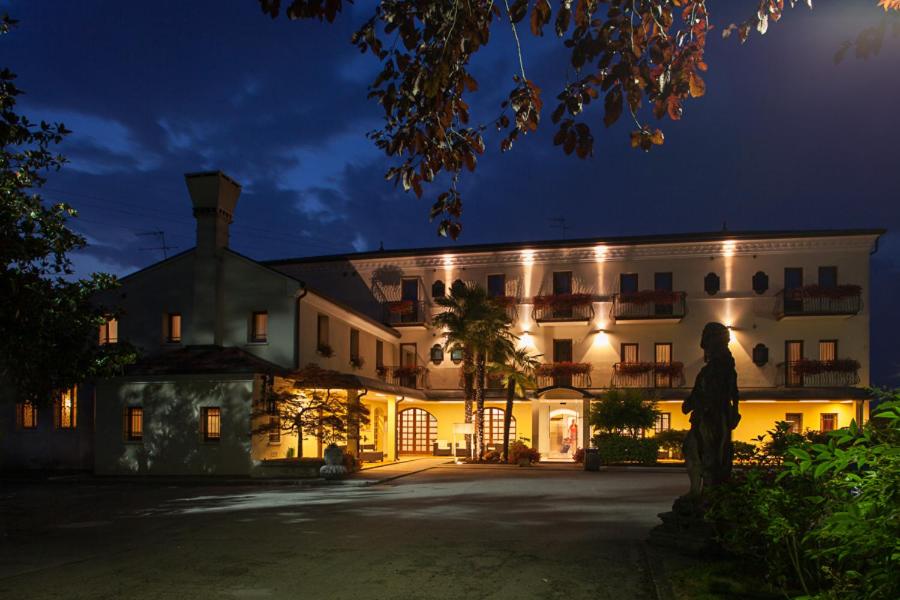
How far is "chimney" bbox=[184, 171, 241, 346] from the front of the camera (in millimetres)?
27312

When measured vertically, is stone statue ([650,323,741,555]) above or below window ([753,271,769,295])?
below

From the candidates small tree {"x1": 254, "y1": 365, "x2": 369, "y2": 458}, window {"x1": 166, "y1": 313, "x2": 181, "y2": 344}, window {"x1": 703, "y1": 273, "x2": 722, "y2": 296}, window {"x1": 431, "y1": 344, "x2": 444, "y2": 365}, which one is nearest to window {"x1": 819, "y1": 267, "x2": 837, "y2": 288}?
window {"x1": 703, "y1": 273, "x2": 722, "y2": 296}

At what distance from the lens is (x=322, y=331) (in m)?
29.6

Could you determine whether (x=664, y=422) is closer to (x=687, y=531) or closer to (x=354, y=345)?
(x=354, y=345)

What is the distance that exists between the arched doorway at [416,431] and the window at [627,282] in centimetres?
1146

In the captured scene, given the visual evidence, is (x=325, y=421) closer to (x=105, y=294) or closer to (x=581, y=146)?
(x=105, y=294)

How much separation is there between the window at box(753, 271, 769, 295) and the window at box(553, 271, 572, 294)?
8.36 m

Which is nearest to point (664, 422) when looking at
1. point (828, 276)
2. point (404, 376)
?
point (828, 276)

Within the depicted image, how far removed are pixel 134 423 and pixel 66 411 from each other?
3307mm

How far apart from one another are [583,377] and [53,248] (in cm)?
2506

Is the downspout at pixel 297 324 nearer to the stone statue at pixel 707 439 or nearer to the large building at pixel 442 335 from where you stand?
the large building at pixel 442 335

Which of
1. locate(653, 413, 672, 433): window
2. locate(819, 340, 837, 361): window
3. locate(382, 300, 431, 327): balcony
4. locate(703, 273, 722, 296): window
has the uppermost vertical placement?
locate(703, 273, 722, 296): window

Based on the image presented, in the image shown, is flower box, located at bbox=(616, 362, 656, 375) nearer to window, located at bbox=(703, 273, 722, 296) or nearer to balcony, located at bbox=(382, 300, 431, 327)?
window, located at bbox=(703, 273, 722, 296)

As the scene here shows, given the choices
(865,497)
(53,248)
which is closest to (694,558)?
(865,497)
